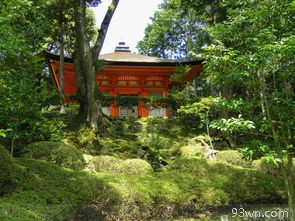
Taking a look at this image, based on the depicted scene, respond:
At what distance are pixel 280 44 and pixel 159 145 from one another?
20.1ft

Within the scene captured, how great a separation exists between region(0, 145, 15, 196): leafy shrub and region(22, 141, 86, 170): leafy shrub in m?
2.00

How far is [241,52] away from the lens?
513 cm

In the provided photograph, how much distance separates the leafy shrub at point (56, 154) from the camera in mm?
6969

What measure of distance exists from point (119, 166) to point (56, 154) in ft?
5.36

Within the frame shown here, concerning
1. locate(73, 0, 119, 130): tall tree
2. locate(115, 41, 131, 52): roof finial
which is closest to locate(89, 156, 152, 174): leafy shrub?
locate(73, 0, 119, 130): tall tree

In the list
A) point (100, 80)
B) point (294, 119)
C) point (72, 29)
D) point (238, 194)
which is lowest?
point (238, 194)

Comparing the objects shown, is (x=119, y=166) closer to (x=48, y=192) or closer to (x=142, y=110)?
(x=48, y=192)

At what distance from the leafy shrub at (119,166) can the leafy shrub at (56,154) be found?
41 cm

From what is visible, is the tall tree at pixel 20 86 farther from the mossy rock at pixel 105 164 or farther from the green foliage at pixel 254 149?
the green foliage at pixel 254 149

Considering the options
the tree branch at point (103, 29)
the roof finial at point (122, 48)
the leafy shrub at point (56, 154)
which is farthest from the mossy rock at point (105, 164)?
the roof finial at point (122, 48)

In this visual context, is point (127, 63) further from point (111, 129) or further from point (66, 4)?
point (111, 129)

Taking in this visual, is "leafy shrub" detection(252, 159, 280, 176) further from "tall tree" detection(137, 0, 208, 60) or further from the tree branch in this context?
"tall tree" detection(137, 0, 208, 60)

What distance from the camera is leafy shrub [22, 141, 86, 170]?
22.9 ft

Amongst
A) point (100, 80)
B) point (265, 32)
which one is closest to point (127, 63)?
point (100, 80)
